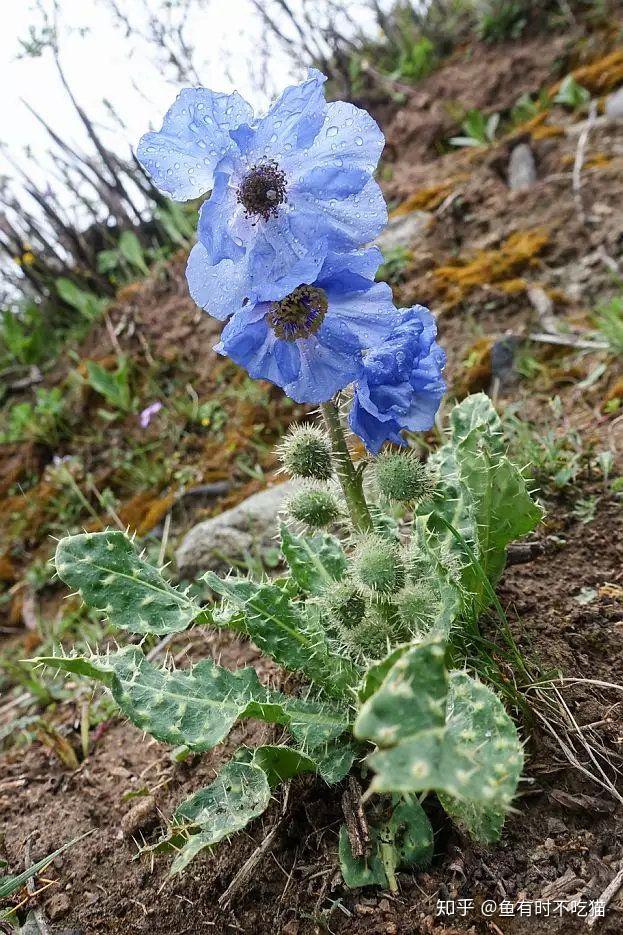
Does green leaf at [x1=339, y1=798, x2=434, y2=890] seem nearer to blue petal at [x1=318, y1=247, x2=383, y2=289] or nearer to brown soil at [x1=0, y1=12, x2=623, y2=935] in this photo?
brown soil at [x1=0, y1=12, x2=623, y2=935]

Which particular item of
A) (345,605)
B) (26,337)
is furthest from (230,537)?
(26,337)

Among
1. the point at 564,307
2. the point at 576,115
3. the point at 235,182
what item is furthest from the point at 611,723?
the point at 576,115

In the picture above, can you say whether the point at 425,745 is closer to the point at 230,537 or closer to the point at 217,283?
the point at 217,283

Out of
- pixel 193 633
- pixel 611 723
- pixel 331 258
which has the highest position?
pixel 331 258

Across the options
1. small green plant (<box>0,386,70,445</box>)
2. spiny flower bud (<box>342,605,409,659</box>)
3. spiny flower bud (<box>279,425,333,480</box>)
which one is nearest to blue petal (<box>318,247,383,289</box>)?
spiny flower bud (<box>279,425,333,480</box>)

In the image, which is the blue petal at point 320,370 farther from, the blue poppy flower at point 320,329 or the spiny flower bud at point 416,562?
the spiny flower bud at point 416,562

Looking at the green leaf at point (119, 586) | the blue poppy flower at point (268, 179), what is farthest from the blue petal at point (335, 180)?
the green leaf at point (119, 586)

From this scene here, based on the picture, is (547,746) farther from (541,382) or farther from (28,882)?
(541,382)
